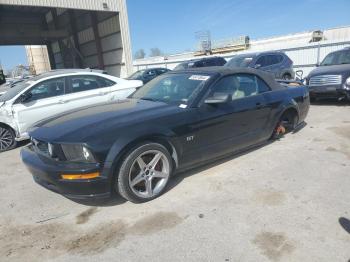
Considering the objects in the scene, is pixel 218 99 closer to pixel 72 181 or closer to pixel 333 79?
pixel 72 181

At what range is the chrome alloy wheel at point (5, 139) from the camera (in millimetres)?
6156

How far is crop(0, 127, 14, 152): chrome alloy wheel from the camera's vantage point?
20.2ft

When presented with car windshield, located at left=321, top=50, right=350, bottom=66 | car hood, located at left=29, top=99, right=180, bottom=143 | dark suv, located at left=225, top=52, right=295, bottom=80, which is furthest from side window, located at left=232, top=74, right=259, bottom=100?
dark suv, located at left=225, top=52, right=295, bottom=80

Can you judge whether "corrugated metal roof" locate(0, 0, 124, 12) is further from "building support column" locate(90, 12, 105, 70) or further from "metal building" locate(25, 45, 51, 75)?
"metal building" locate(25, 45, 51, 75)

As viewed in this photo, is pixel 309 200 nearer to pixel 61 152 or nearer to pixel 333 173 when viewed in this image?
pixel 333 173

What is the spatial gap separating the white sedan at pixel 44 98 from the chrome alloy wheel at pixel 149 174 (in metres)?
2.95

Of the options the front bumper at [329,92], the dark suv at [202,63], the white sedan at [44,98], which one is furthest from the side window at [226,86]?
the dark suv at [202,63]

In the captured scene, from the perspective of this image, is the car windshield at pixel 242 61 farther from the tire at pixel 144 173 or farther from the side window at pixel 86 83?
the tire at pixel 144 173

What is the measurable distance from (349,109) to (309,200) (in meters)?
5.67

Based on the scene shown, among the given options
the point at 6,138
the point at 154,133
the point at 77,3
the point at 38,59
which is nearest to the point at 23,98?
the point at 6,138

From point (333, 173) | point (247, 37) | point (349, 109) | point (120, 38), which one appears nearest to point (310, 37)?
point (247, 37)

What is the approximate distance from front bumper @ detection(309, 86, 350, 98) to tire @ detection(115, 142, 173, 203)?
6.55 metres

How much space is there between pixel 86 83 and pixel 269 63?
7.04 meters

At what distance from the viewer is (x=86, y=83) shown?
6.84 m
